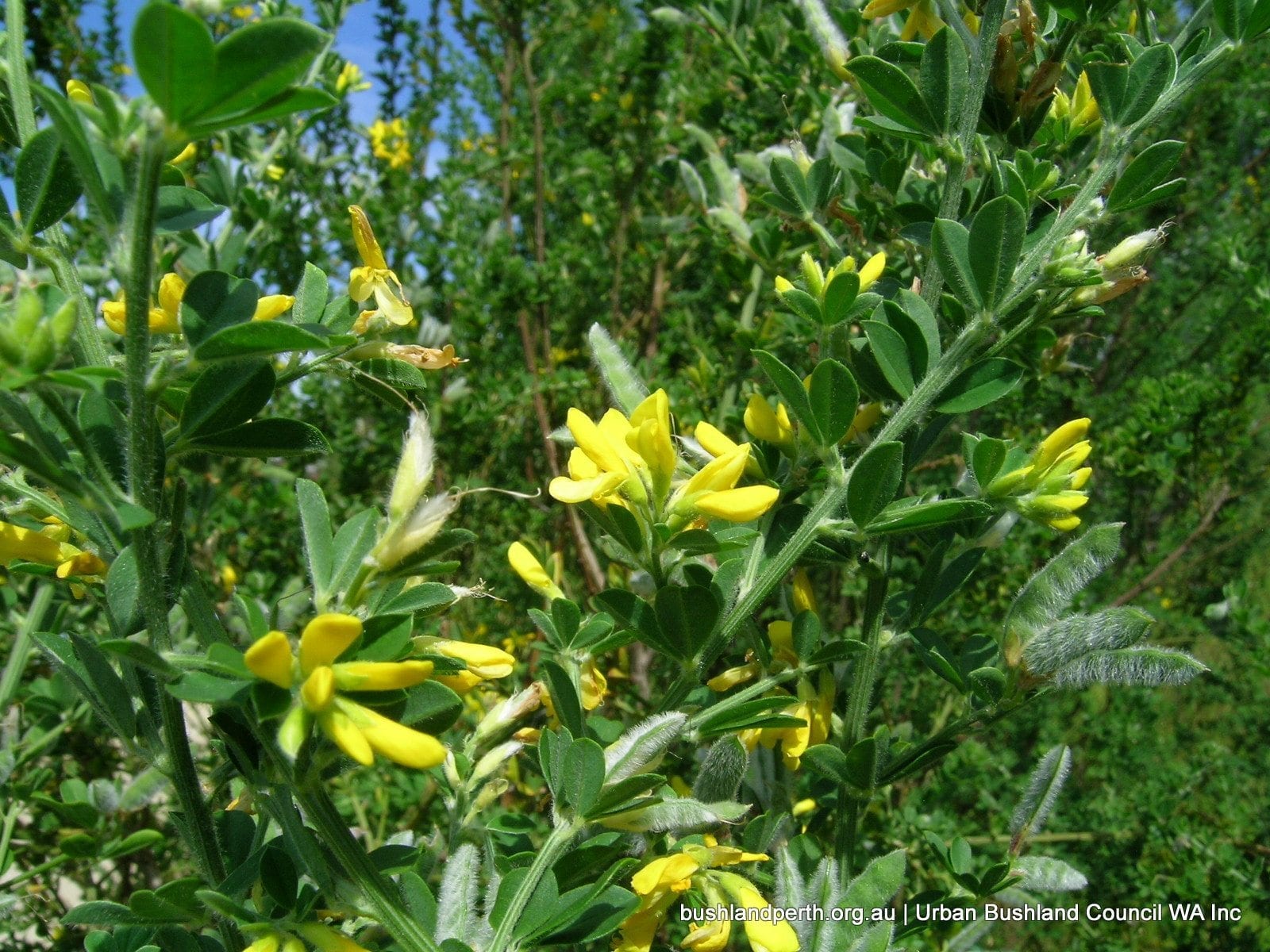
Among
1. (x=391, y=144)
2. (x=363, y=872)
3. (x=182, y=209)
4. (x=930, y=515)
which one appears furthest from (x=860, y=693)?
(x=391, y=144)

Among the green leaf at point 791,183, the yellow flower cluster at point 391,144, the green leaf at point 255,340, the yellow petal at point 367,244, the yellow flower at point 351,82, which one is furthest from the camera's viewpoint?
the yellow flower cluster at point 391,144

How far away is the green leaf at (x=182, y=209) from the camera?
0.61 meters

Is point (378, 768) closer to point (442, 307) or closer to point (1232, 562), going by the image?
point (442, 307)

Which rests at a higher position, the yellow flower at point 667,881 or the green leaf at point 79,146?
the green leaf at point 79,146

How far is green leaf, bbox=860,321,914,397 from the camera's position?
0.74 meters

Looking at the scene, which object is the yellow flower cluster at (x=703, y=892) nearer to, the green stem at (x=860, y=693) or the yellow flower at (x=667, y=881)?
the yellow flower at (x=667, y=881)

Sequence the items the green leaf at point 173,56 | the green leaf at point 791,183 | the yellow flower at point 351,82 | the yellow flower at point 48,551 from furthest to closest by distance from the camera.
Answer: the yellow flower at point 351,82 < the green leaf at point 791,183 < the yellow flower at point 48,551 < the green leaf at point 173,56

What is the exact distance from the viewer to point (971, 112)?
0.78 m

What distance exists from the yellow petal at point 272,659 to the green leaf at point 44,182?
32cm

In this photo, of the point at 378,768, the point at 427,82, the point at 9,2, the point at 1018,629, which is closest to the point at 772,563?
the point at 1018,629

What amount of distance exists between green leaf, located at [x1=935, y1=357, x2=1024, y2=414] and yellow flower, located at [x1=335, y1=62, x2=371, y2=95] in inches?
60.6

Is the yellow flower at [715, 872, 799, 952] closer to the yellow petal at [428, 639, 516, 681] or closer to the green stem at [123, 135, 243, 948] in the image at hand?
the yellow petal at [428, 639, 516, 681]

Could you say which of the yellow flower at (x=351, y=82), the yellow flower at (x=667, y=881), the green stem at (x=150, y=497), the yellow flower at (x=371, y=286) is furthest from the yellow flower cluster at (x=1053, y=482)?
the yellow flower at (x=351, y=82)

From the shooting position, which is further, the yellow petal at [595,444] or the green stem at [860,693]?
the green stem at [860,693]
